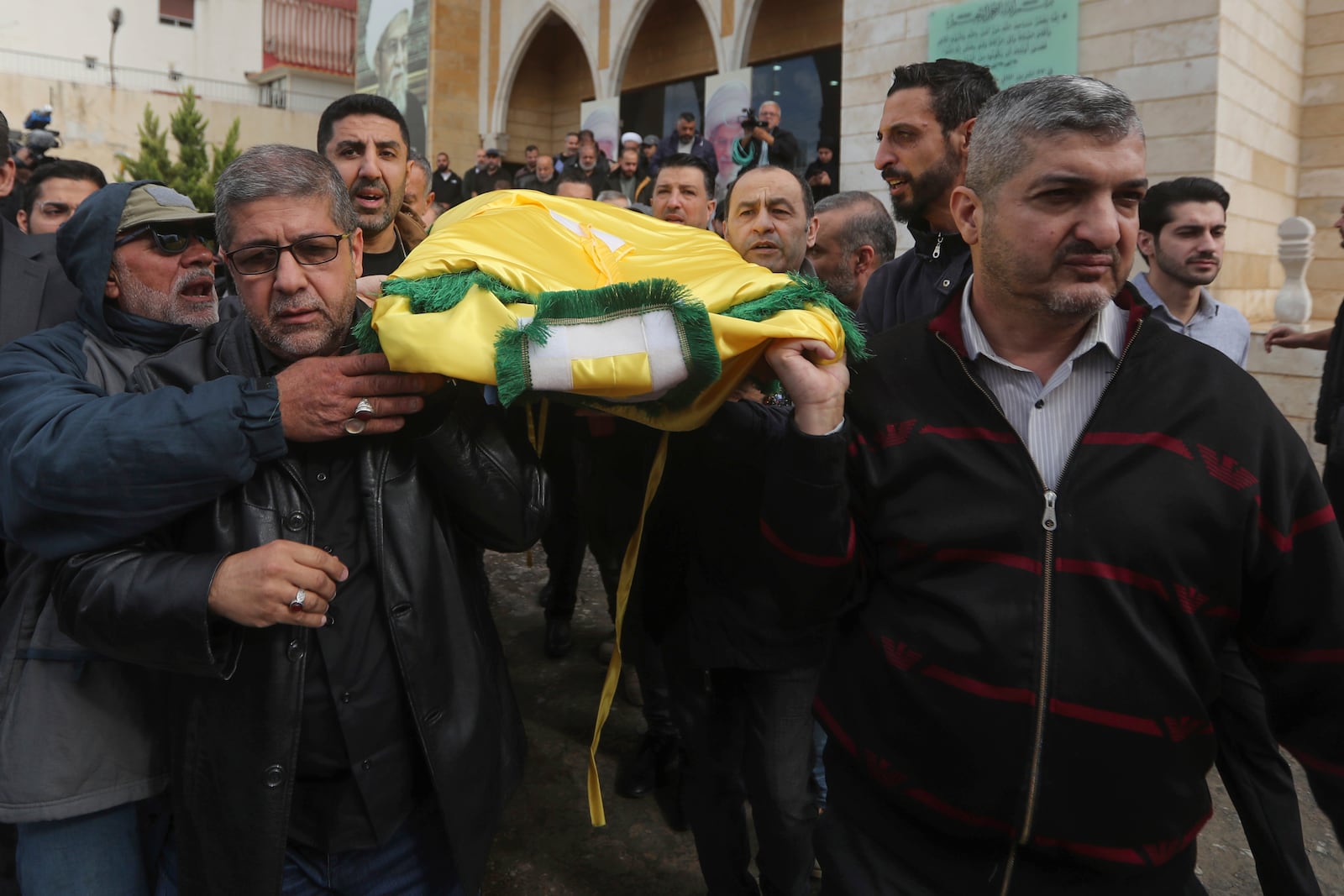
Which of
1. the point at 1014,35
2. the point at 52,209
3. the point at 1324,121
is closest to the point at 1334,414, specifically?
the point at 1014,35

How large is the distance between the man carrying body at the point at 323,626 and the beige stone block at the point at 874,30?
324 inches

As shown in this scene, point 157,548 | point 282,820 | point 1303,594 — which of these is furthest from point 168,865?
point 1303,594

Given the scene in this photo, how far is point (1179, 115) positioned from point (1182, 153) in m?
0.30

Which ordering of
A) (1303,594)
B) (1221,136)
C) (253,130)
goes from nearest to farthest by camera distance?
(1303,594)
(1221,136)
(253,130)

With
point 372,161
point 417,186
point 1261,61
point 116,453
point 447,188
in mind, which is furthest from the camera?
point 447,188

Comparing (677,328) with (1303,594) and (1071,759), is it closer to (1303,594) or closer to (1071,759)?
(1071,759)

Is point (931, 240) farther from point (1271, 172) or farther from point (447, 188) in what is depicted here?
point (447, 188)

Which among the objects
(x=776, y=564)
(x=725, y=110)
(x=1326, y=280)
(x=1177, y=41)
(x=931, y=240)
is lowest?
(x=776, y=564)

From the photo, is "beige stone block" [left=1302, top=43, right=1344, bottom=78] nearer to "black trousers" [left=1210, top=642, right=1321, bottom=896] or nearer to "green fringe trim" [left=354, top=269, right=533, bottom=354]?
"black trousers" [left=1210, top=642, right=1321, bottom=896]

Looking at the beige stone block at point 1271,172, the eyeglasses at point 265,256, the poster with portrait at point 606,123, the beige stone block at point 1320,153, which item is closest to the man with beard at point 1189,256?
the eyeglasses at point 265,256

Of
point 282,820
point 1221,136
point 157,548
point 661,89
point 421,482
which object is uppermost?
point 661,89

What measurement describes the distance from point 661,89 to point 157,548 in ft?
48.9

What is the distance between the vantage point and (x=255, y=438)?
1576 mm

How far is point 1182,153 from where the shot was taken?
7.43 m
